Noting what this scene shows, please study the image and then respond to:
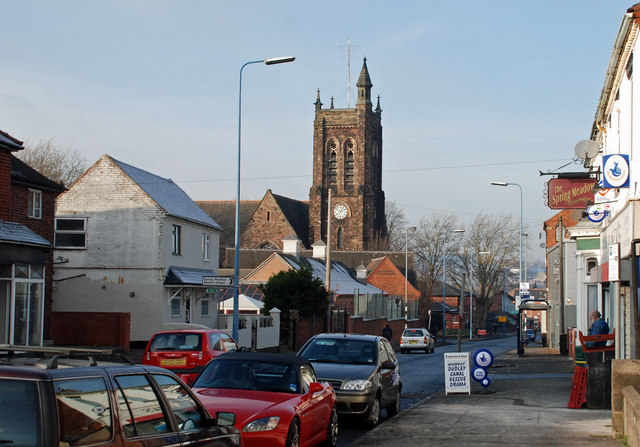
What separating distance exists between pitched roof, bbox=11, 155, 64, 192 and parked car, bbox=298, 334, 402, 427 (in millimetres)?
15874

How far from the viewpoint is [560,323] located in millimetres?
37469

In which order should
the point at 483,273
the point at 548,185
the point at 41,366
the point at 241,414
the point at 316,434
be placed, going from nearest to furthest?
the point at 41,366 → the point at 241,414 → the point at 316,434 → the point at 548,185 → the point at 483,273

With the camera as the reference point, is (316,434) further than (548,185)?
No

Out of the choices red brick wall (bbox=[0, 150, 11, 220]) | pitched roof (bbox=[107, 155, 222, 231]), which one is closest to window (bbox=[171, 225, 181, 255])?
pitched roof (bbox=[107, 155, 222, 231])

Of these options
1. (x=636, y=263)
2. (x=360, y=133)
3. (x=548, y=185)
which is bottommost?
(x=636, y=263)

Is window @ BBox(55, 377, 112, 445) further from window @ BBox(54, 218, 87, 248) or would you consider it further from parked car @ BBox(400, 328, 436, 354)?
parked car @ BBox(400, 328, 436, 354)

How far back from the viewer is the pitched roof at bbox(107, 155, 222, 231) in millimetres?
34906

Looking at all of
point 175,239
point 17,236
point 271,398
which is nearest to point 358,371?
point 271,398

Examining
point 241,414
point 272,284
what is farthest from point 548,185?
point 272,284

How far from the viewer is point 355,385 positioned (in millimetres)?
13391

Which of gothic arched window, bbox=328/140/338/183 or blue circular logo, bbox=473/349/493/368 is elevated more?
gothic arched window, bbox=328/140/338/183

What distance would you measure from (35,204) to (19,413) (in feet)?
83.7

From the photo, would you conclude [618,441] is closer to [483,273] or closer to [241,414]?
[241,414]

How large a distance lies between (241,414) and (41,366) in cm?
419
